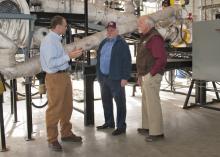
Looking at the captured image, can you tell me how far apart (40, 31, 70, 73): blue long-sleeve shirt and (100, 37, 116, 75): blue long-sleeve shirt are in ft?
2.87

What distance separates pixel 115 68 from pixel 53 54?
1.00 m

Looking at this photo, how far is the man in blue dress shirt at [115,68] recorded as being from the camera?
4375 mm

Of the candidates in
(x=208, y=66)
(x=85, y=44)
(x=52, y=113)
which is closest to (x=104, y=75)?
(x=85, y=44)

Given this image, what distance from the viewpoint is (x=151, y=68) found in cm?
411

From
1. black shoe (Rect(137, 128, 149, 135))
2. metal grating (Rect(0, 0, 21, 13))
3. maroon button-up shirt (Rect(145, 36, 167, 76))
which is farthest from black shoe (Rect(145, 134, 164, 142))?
metal grating (Rect(0, 0, 21, 13))

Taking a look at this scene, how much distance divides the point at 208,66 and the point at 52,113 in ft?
10.1

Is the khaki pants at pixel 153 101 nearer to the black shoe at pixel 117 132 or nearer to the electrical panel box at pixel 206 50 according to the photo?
the black shoe at pixel 117 132

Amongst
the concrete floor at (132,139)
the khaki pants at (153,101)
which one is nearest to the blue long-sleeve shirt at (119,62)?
the khaki pants at (153,101)

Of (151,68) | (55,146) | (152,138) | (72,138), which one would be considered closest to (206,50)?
(151,68)

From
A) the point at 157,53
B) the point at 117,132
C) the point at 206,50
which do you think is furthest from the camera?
the point at 206,50

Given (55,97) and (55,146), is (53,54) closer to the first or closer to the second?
(55,97)

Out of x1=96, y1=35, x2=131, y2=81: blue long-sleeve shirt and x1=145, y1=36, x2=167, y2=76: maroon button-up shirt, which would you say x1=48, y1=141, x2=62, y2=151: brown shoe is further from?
x1=145, y1=36, x2=167, y2=76: maroon button-up shirt

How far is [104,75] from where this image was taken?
4.57 m

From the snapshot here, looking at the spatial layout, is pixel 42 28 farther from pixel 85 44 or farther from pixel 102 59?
pixel 102 59
